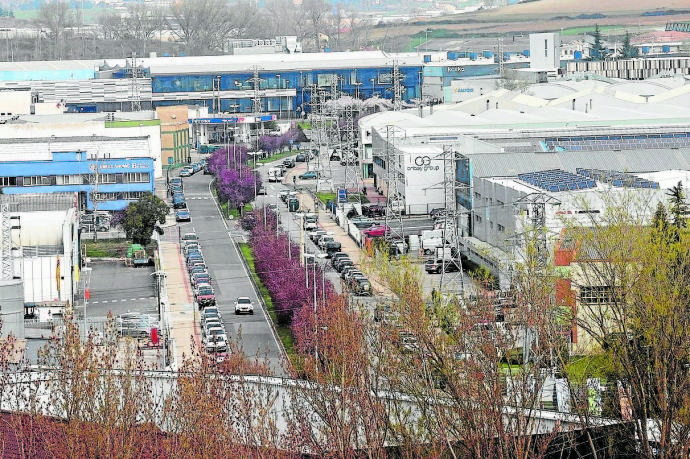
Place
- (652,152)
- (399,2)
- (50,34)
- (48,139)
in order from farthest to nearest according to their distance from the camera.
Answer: (399,2) < (50,34) < (48,139) < (652,152)

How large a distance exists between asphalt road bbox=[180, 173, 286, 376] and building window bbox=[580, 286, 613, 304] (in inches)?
53.9

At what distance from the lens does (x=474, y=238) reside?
12.3m

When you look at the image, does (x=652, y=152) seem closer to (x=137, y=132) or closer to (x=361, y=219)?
(x=361, y=219)

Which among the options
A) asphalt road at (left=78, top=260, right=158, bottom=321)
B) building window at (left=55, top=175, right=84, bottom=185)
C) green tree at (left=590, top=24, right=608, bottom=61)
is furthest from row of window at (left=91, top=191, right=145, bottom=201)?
green tree at (left=590, top=24, right=608, bottom=61)

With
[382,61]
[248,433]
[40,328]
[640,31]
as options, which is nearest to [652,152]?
[40,328]

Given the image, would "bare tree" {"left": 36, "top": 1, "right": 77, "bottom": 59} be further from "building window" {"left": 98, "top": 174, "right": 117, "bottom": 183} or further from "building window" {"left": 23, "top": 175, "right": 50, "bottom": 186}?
"building window" {"left": 23, "top": 175, "right": 50, "bottom": 186}

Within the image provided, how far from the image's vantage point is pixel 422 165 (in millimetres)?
14898

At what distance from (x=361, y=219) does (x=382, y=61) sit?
45.3ft

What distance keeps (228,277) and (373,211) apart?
3282mm

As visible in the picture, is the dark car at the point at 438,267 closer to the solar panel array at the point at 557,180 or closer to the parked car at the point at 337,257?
the parked car at the point at 337,257

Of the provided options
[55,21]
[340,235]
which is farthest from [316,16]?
[340,235]

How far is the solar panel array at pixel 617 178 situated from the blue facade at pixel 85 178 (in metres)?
4.62

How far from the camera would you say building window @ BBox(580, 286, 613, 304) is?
6.09 m

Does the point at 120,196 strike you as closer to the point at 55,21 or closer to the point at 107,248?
the point at 107,248
